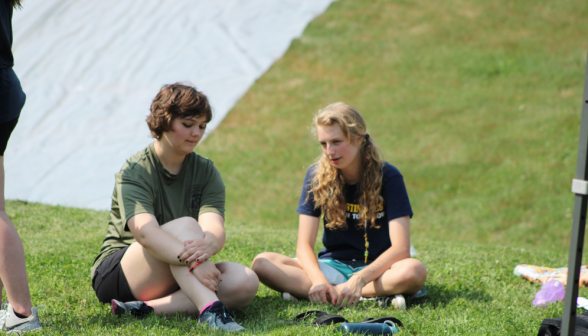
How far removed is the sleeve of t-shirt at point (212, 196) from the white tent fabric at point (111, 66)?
6.25 metres

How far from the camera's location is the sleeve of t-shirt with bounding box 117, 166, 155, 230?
9.18 ft

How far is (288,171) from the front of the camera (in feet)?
34.3

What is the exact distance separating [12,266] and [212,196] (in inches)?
45.3

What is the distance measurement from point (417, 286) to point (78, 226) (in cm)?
402

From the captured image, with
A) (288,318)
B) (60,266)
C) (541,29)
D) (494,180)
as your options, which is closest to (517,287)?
(288,318)

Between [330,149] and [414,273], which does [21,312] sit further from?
[414,273]

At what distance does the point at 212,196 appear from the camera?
10.4 feet

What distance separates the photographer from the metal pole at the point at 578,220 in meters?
1.69

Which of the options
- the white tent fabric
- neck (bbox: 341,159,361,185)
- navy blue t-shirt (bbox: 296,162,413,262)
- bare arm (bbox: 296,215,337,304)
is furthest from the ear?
the white tent fabric

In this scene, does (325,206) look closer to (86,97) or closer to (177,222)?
(177,222)

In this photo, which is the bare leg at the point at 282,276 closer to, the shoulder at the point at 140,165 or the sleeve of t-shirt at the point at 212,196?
the sleeve of t-shirt at the point at 212,196

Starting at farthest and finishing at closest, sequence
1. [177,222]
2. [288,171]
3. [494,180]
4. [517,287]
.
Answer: [288,171], [494,180], [517,287], [177,222]

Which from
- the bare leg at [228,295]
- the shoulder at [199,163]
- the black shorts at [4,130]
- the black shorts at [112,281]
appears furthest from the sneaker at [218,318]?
the black shorts at [4,130]

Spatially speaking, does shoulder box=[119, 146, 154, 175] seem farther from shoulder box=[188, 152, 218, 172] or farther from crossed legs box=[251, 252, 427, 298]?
crossed legs box=[251, 252, 427, 298]
